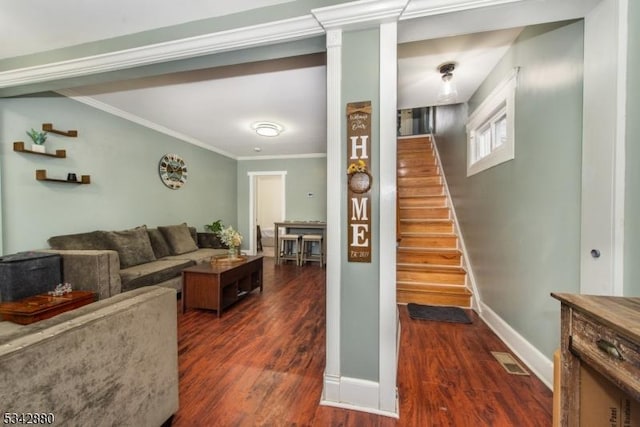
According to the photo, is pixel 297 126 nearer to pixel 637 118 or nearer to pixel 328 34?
pixel 328 34

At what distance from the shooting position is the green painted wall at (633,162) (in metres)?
1.13

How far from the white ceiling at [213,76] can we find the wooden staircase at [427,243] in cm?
144

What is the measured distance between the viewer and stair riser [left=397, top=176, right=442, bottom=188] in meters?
4.35

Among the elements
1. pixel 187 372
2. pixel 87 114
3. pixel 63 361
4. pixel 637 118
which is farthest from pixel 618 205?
pixel 87 114

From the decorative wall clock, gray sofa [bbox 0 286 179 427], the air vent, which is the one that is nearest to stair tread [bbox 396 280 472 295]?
the air vent

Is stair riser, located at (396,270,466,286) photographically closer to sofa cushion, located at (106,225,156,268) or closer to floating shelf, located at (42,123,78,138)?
sofa cushion, located at (106,225,156,268)

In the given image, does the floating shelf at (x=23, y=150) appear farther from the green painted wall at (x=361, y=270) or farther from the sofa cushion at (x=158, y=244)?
the green painted wall at (x=361, y=270)

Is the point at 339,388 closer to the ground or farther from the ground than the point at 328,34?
closer to the ground

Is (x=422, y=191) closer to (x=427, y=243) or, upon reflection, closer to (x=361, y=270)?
(x=427, y=243)

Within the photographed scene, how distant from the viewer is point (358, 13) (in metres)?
1.40

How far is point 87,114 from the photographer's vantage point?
316 centimetres

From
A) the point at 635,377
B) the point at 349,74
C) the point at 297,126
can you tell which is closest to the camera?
the point at 635,377

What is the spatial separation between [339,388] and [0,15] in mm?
3454

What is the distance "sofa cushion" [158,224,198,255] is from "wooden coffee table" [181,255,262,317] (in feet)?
3.92
